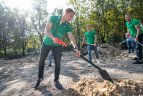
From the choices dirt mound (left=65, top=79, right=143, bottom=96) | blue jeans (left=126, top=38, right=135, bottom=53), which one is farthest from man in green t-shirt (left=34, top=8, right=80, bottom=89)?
blue jeans (left=126, top=38, right=135, bottom=53)

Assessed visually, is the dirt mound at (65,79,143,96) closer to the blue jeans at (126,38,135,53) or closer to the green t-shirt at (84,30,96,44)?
the green t-shirt at (84,30,96,44)

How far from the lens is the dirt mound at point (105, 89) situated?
5.53 meters

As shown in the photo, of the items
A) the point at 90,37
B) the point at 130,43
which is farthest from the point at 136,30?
the point at 130,43

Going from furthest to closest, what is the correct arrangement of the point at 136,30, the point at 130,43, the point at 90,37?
the point at 130,43, the point at 90,37, the point at 136,30

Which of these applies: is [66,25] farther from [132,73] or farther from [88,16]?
[88,16]

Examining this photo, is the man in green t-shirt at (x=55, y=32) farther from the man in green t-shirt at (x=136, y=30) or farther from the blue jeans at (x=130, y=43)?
the blue jeans at (x=130, y=43)

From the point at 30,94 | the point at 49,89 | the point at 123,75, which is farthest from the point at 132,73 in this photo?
the point at 30,94

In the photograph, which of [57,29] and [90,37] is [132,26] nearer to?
[90,37]

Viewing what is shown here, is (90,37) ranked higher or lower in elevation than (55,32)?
lower

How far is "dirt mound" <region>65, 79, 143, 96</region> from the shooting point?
5.53 metres

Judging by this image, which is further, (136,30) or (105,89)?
(136,30)

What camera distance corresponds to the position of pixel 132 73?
8211 mm

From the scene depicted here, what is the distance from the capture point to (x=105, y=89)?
5.78 m

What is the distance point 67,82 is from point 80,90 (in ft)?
3.72
